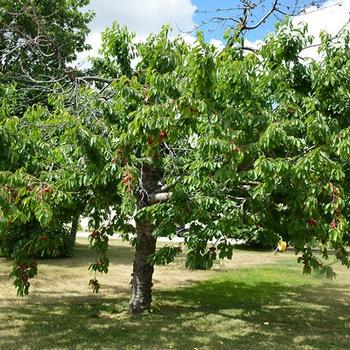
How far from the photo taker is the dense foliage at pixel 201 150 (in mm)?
5004

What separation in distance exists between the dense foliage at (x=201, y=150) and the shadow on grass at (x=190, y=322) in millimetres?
1176

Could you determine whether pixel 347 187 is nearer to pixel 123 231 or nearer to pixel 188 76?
pixel 188 76

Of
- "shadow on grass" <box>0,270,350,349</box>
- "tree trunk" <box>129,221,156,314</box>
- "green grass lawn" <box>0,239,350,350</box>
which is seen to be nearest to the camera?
"shadow on grass" <box>0,270,350,349</box>

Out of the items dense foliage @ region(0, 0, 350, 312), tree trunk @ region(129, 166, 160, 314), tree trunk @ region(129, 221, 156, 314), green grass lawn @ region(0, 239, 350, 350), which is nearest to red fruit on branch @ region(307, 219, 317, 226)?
dense foliage @ region(0, 0, 350, 312)

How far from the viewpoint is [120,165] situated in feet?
18.4

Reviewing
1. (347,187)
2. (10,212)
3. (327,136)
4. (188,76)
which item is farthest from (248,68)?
(10,212)

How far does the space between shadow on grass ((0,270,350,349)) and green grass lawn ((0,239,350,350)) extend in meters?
0.02

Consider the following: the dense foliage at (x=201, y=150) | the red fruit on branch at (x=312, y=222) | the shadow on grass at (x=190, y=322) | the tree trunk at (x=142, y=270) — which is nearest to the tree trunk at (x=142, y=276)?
the tree trunk at (x=142, y=270)

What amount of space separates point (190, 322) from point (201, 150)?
14.6ft

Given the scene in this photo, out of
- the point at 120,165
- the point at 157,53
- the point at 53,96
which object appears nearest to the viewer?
the point at 120,165

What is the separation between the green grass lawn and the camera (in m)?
7.26

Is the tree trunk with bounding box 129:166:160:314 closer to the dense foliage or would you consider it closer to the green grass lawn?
the green grass lawn

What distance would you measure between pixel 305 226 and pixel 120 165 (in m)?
2.21

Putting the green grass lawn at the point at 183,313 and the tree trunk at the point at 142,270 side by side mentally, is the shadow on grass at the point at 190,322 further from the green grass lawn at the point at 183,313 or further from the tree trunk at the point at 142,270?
the tree trunk at the point at 142,270
